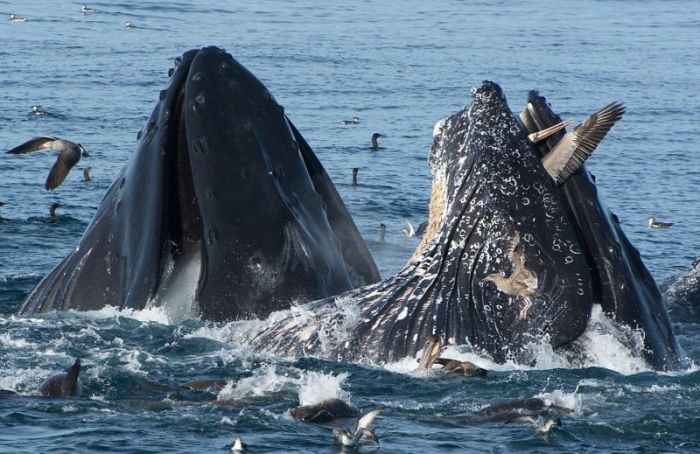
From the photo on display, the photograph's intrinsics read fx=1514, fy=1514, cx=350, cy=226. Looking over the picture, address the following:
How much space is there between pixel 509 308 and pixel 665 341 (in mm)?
930

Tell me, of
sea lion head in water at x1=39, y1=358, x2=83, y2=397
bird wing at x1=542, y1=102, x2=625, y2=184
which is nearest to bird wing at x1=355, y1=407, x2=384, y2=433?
bird wing at x1=542, y1=102, x2=625, y2=184

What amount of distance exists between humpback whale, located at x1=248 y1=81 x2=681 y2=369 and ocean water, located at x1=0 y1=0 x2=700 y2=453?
165 millimetres

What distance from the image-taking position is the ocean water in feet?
27.9

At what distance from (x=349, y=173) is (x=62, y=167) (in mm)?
7382

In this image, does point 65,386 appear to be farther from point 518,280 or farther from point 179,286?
point 518,280

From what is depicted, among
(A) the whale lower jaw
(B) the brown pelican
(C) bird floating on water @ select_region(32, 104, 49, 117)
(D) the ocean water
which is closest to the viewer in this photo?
(B) the brown pelican

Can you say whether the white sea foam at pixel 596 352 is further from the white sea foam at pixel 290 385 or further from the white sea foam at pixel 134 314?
the white sea foam at pixel 134 314

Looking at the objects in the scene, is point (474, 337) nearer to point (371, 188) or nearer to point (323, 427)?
point (323, 427)

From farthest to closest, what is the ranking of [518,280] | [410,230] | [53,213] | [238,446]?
[410,230], [53,213], [518,280], [238,446]

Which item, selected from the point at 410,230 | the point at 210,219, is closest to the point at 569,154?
the point at 210,219

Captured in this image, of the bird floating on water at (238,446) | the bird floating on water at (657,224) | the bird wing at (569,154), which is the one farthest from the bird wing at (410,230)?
the bird floating on water at (238,446)

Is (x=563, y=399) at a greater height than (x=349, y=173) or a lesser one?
greater

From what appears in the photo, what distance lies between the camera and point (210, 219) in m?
9.55

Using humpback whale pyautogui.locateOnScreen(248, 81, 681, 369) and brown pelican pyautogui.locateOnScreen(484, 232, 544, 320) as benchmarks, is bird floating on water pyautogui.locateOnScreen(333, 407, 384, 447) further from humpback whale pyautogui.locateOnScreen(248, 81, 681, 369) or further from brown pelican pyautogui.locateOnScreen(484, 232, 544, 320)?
brown pelican pyautogui.locateOnScreen(484, 232, 544, 320)
